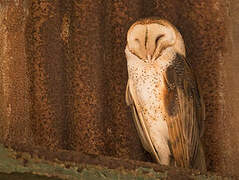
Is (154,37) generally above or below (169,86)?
above

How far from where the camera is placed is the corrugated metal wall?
1.16 meters

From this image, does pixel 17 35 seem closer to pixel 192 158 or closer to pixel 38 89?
pixel 38 89

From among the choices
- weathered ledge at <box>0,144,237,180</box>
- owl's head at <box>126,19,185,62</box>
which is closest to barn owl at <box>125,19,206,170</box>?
owl's head at <box>126,19,185,62</box>

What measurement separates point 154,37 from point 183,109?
8.4 inches

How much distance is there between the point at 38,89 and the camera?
4.15 feet

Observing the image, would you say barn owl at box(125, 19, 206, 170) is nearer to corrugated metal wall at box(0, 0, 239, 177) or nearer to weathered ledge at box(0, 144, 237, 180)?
corrugated metal wall at box(0, 0, 239, 177)

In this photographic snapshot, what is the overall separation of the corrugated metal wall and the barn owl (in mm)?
88

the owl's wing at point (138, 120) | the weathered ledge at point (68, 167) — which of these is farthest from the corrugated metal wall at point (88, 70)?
the weathered ledge at point (68, 167)

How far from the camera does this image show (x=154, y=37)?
3.55 feet

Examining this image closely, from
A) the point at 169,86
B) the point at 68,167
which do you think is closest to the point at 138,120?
the point at 169,86

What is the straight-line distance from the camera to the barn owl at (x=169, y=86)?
42.6 inches

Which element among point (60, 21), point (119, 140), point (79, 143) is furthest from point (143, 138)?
point (60, 21)

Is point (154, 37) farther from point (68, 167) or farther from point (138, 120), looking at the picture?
point (68, 167)

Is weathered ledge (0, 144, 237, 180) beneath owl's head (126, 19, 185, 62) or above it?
beneath
